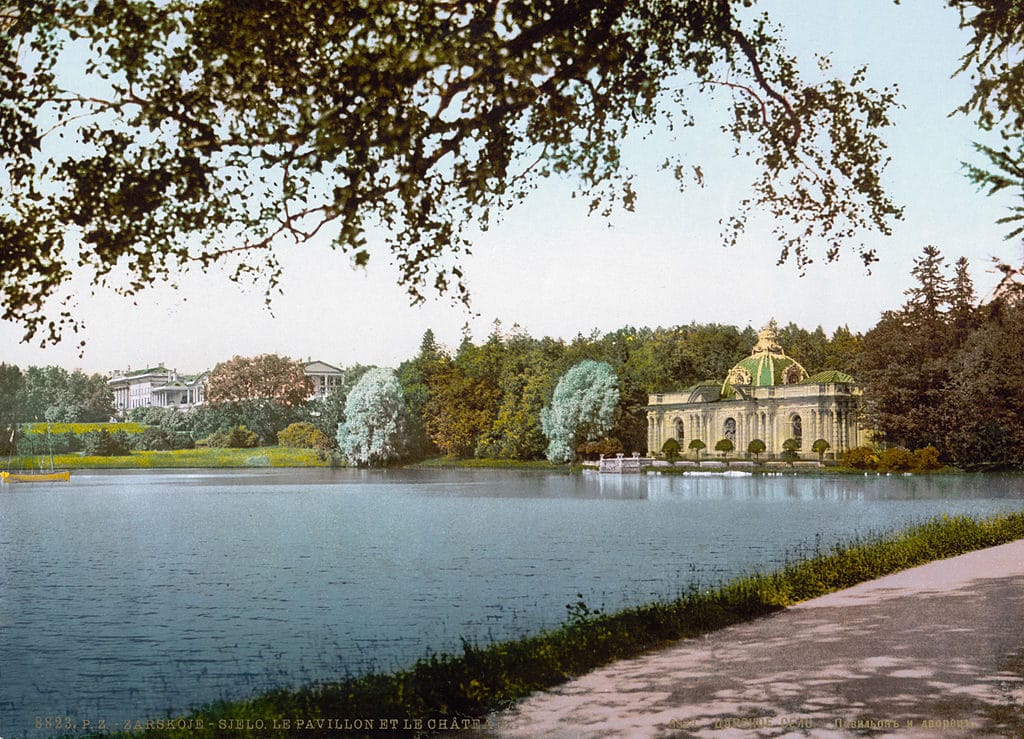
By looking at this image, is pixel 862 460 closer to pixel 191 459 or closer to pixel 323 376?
pixel 191 459

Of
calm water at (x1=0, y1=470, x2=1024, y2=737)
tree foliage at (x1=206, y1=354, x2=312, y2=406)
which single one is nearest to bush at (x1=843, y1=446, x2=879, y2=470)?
calm water at (x1=0, y1=470, x2=1024, y2=737)

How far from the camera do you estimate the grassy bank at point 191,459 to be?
10648 millimetres

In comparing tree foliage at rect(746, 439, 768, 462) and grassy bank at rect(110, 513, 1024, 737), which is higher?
tree foliage at rect(746, 439, 768, 462)

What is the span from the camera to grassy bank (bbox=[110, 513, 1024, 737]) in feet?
16.7

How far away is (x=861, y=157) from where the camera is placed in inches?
277

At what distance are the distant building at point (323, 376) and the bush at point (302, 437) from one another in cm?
60

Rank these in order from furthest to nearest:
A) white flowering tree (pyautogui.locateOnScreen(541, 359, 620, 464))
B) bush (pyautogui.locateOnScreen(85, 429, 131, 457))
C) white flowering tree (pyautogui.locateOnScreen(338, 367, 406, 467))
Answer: white flowering tree (pyautogui.locateOnScreen(541, 359, 620, 464)) < white flowering tree (pyautogui.locateOnScreen(338, 367, 406, 467)) < bush (pyautogui.locateOnScreen(85, 429, 131, 457))

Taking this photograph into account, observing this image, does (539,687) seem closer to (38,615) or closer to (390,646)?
(390,646)

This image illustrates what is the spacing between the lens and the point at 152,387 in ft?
29.1

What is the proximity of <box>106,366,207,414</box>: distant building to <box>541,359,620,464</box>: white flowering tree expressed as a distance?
32361 millimetres

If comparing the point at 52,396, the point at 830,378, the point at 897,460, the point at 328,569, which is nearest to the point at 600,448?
the point at 830,378

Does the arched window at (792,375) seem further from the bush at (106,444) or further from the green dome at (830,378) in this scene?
the bush at (106,444)

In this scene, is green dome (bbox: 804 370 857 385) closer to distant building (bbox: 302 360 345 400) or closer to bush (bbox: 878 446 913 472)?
bush (bbox: 878 446 913 472)

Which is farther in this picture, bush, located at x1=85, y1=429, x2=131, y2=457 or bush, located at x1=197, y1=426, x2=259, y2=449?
bush, located at x1=197, y1=426, x2=259, y2=449
